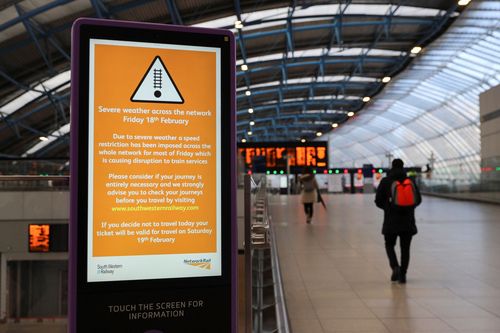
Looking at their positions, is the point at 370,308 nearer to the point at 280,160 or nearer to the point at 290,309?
the point at 290,309

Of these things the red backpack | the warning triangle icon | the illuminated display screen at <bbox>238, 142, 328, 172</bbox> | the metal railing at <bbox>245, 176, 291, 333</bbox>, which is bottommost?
the metal railing at <bbox>245, 176, 291, 333</bbox>

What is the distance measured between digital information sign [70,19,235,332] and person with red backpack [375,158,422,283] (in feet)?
16.4

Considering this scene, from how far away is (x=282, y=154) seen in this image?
34.7 metres

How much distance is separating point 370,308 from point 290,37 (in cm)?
2686

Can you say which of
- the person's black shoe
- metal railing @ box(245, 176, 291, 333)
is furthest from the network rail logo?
the person's black shoe

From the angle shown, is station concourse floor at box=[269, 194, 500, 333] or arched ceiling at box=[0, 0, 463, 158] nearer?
station concourse floor at box=[269, 194, 500, 333]

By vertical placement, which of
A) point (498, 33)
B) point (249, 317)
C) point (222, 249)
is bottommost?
point (249, 317)

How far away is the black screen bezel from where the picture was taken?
2.59 m

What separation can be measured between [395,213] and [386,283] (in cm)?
102

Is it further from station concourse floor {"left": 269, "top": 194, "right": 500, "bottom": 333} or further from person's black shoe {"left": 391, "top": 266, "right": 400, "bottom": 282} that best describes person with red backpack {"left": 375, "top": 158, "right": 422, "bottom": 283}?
station concourse floor {"left": 269, "top": 194, "right": 500, "bottom": 333}

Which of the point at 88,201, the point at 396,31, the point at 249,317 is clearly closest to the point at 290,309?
the point at 249,317

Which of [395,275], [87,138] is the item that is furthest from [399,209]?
[87,138]

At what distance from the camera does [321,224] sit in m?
16.0

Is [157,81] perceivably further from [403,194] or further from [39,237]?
[403,194]
